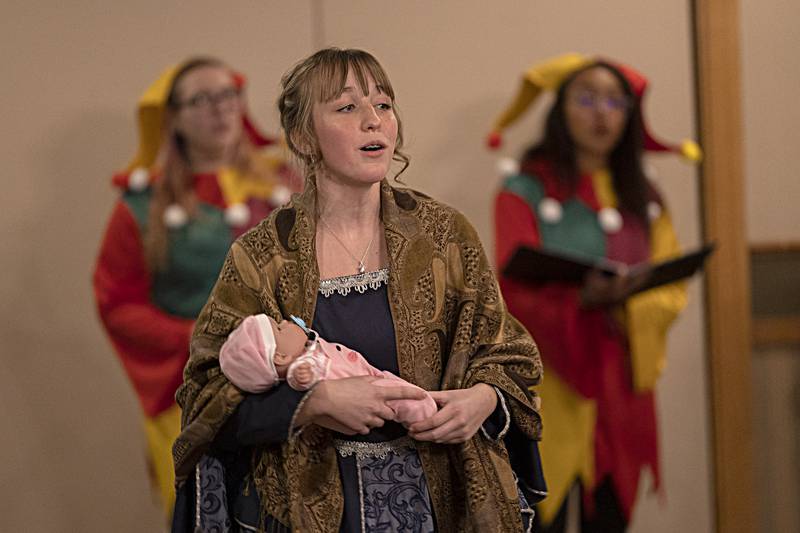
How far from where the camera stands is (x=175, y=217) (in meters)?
2.92

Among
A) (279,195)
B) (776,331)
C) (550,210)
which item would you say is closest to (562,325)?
(550,210)

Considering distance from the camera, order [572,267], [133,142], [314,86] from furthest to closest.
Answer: [133,142] → [572,267] → [314,86]

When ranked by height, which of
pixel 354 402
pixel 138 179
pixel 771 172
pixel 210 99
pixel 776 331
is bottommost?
pixel 776 331

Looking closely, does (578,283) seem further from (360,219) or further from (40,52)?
(40,52)

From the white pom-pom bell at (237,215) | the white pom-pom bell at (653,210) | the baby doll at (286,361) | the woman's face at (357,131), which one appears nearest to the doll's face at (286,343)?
the baby doll at (286,361)

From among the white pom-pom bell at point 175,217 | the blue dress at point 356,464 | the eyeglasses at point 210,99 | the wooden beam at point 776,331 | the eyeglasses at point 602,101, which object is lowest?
the wooden beam at point 776,331

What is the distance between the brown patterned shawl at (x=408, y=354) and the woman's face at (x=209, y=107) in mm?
1509

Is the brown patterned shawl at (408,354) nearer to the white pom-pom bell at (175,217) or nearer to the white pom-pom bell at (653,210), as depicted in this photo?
the white pom-pom bell at (175,217)

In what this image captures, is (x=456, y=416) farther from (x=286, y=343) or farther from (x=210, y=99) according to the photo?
(x=210, y=99)

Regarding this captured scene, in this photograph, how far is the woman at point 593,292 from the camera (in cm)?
284

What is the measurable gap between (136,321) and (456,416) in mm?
1695

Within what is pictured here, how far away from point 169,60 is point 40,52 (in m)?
0.40

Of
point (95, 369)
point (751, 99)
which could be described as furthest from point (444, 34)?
point (95, 369)

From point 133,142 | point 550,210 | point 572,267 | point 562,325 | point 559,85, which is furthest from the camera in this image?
point 133,142
